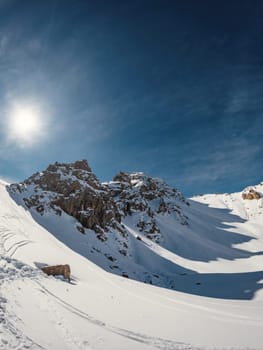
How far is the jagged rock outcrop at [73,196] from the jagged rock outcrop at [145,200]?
1367cm

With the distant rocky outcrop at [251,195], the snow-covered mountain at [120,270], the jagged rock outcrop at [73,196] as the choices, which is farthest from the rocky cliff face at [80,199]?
the distant rocky outcrop at [251,195]

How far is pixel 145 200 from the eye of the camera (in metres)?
76.8

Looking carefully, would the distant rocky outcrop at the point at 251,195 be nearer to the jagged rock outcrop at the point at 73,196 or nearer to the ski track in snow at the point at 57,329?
the jagged rock outcrop at the point at 73,196

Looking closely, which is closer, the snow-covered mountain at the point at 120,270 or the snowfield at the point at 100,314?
the snowfield at the point at 100,314

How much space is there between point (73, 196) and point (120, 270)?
19.2 meters

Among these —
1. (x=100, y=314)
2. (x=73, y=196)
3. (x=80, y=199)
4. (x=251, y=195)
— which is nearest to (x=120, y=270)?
(x=80, y=199)

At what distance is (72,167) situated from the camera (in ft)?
181

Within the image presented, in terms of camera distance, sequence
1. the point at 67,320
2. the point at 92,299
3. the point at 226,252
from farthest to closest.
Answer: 1. the point at 226,252
2. the point at 92,299
3. the point at 67,320

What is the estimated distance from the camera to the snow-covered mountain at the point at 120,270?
5.74m

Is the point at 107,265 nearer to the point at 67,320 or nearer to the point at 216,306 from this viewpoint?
the point at 216,306

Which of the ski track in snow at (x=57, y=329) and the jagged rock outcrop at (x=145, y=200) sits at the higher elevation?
the jagged rock outcrop at (x=145, y=200)

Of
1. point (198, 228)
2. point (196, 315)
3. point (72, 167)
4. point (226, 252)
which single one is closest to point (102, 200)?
point (72, 167)

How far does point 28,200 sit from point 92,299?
36.8 metres

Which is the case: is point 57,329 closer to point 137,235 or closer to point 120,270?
point 120,270
